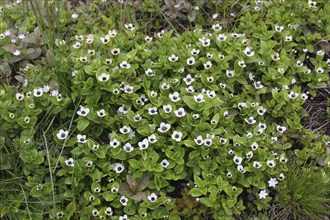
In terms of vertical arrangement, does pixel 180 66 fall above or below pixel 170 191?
above

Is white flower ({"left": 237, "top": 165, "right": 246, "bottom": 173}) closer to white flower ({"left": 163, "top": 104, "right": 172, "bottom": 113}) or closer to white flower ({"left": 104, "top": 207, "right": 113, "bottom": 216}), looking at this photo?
white flower ({"left": 163, "top": 104, "right": 172, "bottom": 113})

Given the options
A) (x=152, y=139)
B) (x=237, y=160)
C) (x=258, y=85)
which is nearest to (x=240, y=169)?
(x=237, y=160)

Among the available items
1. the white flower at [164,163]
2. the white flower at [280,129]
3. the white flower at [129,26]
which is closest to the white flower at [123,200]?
the white flower at [164,163]

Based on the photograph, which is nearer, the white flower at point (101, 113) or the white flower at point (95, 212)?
the white flower at point (95, 212)

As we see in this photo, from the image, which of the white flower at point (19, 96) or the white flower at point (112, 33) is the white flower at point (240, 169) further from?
the white flower at point (19, 96)

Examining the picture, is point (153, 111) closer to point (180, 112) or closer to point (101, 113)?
point (180, 112)

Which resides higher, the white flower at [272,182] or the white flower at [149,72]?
the white flower at [149,72]

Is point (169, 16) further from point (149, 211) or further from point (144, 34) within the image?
point (149, 211)

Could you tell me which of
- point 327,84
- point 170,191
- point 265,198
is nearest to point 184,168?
point 170,191

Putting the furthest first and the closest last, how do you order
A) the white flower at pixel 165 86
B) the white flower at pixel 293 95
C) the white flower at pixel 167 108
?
the white flower at pixel 293 95 → the white flower at pixel 165 86 → the white flower at pixel 167 108
